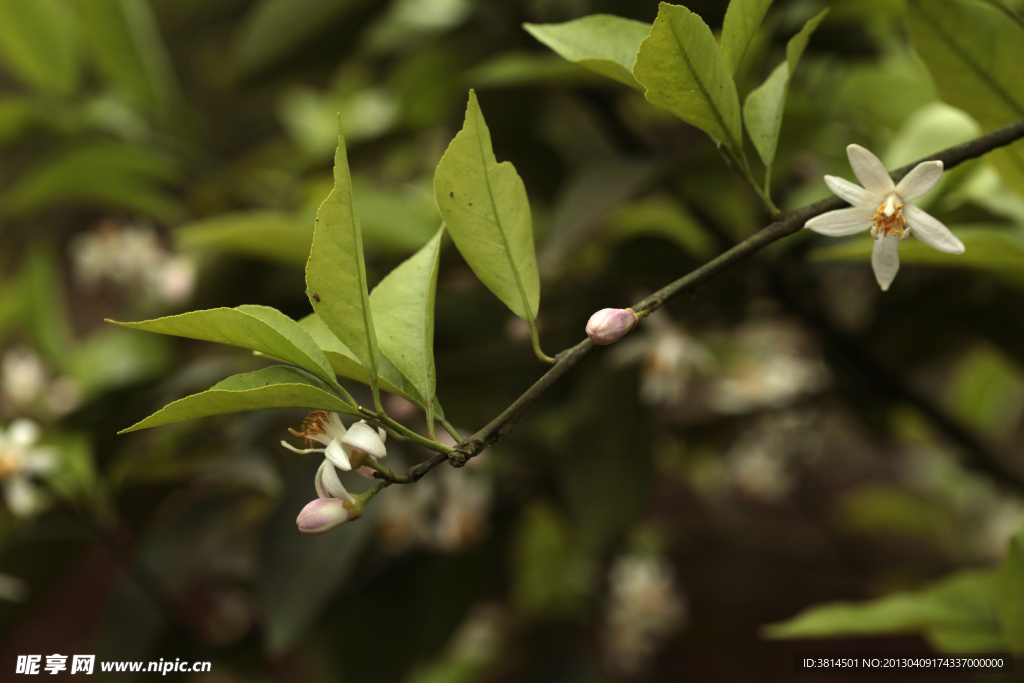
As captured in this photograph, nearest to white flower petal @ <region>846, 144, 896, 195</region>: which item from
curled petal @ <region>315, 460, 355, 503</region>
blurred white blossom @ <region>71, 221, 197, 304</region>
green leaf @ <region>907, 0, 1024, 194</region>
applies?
green leaf @ <region>907, 0, 1024, 194</region>

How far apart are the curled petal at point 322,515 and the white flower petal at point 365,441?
0.07ft

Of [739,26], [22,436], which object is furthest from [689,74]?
[22,436]

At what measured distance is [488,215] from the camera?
240mm

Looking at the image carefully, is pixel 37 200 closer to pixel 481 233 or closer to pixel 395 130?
pixel 395 130

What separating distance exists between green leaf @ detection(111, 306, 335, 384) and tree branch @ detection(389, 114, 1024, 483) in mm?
53

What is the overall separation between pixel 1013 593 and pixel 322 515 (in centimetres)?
37

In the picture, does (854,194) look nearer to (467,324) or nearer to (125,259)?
(467,324)

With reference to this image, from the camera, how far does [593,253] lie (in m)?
0.73

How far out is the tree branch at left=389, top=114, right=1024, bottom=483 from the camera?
0.68 feet

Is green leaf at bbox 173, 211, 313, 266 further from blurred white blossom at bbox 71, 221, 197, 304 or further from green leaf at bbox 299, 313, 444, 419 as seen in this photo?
blurred white blossom at bbox 71, 221, 197, 304

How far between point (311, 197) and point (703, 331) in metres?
0.48

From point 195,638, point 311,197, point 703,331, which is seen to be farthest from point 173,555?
point 703,331

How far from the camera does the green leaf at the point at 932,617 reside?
0.41 m

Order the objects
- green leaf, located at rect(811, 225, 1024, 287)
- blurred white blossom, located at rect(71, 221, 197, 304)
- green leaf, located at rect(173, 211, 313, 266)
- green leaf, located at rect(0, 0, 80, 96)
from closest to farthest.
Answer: green leaf, located at rect(811, 225, 1024, 287), green leaf, located at rect(173, 211, 313, 266), green leaf, located at rect(0, 0, 80, 96), blurred white blossom, located at rect(71, 221, 197, 304)
